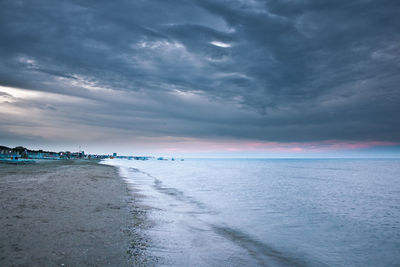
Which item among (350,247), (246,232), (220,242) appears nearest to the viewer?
(220,242)

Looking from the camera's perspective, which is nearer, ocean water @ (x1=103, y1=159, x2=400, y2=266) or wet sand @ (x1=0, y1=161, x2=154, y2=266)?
wet sand @ (x1=0, y1=161, x2=154, y2=266)

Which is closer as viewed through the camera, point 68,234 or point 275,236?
point 68,234

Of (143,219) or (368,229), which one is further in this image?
(368,229)

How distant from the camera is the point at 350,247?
12109mm

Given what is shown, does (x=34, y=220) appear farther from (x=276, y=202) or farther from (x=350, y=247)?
(x=276, y=202)

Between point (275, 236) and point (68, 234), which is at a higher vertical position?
point (68, 234)

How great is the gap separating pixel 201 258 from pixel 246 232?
5556mm

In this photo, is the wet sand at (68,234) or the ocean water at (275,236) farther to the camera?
the ocean water at (275,236)

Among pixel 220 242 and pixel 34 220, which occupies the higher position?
pixel 34 220

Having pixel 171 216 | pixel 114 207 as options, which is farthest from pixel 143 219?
pixel 114 207

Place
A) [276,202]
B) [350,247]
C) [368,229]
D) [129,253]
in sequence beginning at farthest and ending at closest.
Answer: [276,202]
[368,229]
[350,247]
[129,253]

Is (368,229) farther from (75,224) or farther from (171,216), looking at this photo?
(75,224)

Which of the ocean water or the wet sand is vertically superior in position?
the wet sand

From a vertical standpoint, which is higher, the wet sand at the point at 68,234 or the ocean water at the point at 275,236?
the wet sand at the point at 68,234
